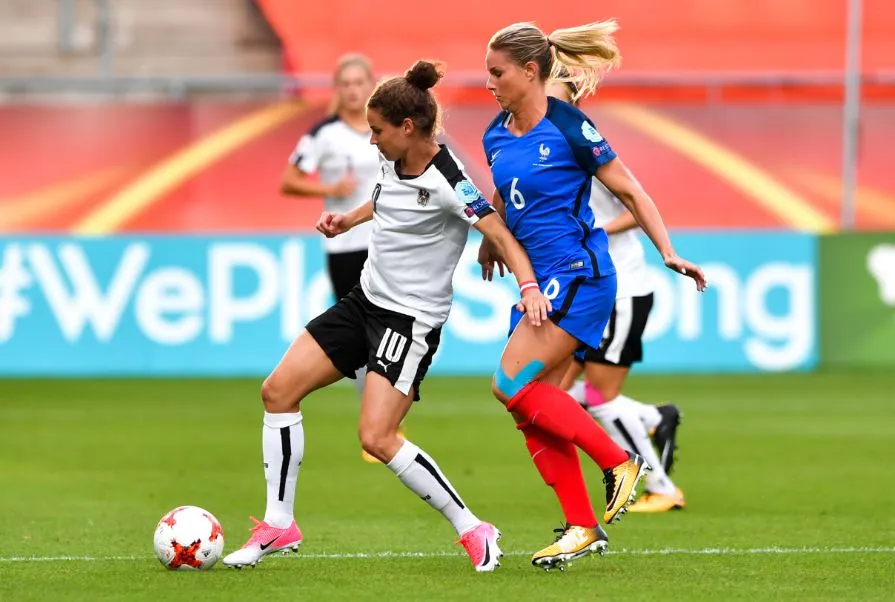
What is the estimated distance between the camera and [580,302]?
20.7 feet

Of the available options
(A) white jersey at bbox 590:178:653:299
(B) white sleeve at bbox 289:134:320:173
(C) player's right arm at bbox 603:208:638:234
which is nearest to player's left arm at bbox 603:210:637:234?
(C) player's right arm at bbox 603:208:638:234

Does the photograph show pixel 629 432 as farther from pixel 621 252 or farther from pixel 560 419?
pixel 560 419

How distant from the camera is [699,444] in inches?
437

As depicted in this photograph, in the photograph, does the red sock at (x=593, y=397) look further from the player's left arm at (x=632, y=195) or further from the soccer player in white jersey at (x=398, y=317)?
the player's left arm at (x=632, y=195)

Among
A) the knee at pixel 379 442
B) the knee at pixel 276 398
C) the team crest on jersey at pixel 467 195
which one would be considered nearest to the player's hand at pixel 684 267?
the team crest on jersey at pixel 467 195

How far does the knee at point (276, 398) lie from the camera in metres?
6.34

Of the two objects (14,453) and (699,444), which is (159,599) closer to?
(14,453)

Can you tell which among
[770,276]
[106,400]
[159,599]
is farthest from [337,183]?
[770,276]

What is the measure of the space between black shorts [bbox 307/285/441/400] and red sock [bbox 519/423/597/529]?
18.9 inches

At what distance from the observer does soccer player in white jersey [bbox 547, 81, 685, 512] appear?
27.1 feet

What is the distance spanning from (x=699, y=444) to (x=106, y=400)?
213 inches

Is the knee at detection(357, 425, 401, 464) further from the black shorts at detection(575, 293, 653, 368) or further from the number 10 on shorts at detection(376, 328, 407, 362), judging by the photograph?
the black shorts at detection(575, 293, 653, 368)

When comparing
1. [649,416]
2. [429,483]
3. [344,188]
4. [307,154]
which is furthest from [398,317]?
[307,154]

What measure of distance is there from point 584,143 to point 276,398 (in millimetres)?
1485
